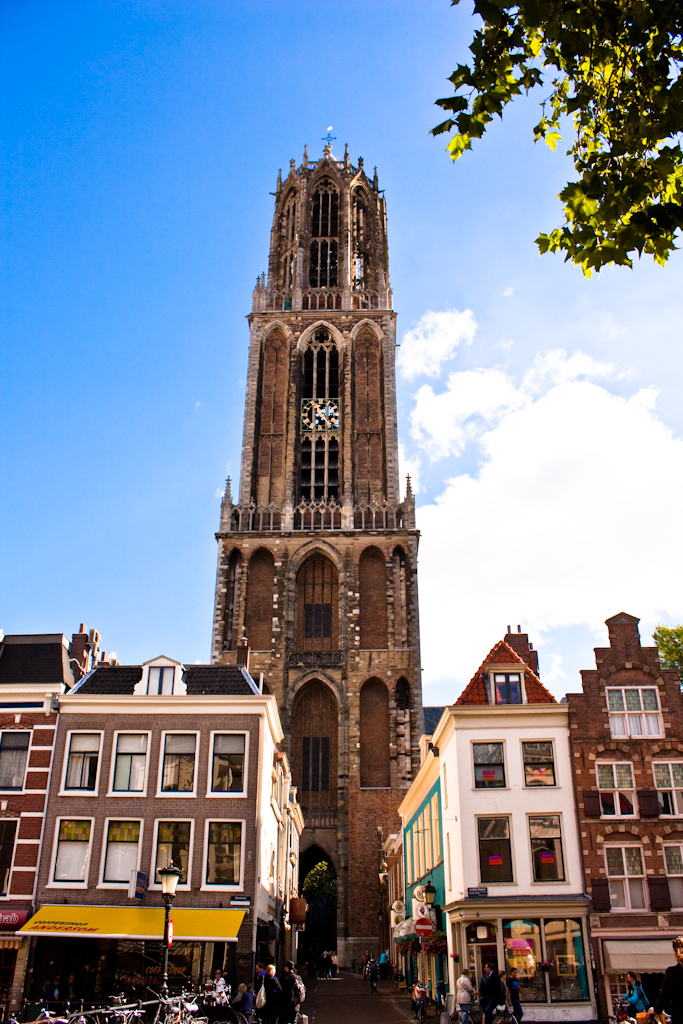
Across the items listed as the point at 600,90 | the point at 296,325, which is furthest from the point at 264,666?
the point at 600,90

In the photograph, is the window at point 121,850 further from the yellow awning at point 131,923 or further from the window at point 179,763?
the window at point 179,763

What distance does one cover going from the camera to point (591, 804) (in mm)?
19359

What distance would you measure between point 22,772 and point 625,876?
1445 cm

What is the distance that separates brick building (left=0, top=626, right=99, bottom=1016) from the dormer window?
10.9m

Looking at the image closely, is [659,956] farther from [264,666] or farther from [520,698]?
[264,666]

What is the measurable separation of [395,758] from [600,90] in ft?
128

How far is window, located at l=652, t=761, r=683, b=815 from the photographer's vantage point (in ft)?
64.4

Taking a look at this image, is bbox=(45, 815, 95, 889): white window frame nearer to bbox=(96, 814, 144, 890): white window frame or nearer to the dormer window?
bbox=(96, 814, 144, 890): white window frame

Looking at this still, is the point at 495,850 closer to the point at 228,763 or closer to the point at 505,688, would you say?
the point at 505,688

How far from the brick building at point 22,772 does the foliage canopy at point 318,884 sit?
68.2 ft

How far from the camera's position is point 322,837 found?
142 feet

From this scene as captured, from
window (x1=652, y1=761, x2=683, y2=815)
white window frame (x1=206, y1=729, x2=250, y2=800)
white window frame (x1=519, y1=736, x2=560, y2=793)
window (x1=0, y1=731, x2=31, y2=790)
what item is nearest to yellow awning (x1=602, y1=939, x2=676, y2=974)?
window (x1=652, y1=761, x2=683, y2=815)

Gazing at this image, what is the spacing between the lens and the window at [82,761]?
21.5 meters

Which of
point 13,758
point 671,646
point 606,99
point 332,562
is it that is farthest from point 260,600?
point 606,99
